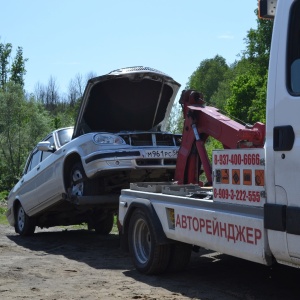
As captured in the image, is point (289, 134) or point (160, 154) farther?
point (160, 154)

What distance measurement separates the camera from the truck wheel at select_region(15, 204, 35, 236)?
13.0m

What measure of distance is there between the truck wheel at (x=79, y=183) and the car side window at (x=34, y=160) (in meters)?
1.96

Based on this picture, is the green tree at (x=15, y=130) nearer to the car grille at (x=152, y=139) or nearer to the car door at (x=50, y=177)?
the car door at (x=50, y=177)

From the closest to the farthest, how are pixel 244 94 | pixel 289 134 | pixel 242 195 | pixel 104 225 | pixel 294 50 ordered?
1. pixel 289 134
2. pixel 294 50
3. pixel 242 195
4. pixel 104 225
5. pixel 244 94

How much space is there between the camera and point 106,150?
10086 mm

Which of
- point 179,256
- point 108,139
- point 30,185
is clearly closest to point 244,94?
point 30,185

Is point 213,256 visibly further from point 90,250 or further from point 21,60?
point 21,60

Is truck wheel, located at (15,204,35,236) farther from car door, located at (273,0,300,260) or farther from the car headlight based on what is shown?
car door, located at (273,0,300,260)

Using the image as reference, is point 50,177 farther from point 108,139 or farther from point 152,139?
point 152,139

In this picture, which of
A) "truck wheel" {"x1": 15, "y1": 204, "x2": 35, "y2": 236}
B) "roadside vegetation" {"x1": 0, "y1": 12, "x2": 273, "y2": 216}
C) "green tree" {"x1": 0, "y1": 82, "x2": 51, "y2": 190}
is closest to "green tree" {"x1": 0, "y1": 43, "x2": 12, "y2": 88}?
"roadside vegetation" {"x1": 0, "y1": 12, "x2": 273, "y2": 216}

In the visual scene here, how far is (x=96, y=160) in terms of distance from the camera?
10.0 meters

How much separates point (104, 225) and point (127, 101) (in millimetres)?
3210

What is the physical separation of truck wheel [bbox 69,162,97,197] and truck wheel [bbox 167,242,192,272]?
3.03 m

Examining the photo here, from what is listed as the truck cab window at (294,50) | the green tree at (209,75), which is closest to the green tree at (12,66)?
the green tree at (209,75)
